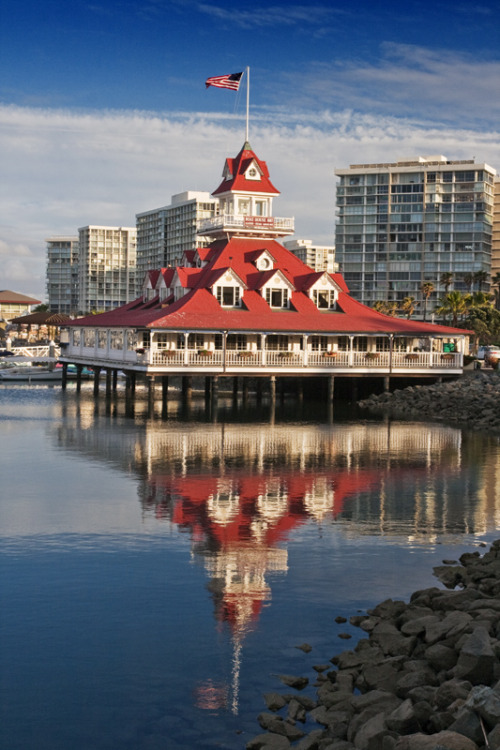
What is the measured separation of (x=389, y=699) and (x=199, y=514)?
12.1m


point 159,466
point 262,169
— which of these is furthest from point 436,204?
point 159,466

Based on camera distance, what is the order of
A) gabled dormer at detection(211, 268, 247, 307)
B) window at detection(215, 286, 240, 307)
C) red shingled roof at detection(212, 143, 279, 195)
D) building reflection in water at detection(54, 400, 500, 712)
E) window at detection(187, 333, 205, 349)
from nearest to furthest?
building reflection in water at detection(54, 400, 500, 712), window at detection(187, 333, 205, 349), gabled dormer at detection(211, 268, 247, 307), window at detection(215, 286, 240, 307), red shingled roof at detection(212, 143, 279, 195)

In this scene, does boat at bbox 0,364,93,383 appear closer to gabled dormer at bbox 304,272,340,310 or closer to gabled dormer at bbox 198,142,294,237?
gabled dormer at bbox 198,142,294,237

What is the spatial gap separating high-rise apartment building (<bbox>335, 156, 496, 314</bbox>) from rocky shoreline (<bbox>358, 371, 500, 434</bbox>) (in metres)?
100

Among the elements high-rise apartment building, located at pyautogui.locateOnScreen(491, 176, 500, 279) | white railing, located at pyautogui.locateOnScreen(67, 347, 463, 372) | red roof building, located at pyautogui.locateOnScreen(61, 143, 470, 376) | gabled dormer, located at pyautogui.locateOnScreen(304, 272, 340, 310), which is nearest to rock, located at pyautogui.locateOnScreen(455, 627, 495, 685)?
red roof building, located at pyautogui.locateOnScreen(61, 143, 470, 376)

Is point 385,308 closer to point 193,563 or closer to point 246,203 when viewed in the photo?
point 246,203

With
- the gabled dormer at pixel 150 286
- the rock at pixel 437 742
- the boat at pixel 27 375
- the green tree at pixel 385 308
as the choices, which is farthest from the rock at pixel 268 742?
the green tree at pixel 385 308

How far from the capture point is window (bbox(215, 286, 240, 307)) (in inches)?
2165

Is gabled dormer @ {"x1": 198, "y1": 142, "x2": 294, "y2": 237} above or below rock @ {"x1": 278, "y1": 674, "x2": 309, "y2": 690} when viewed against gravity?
above

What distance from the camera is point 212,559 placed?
61.7ft

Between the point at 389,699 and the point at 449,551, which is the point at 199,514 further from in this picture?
the point at 389,699

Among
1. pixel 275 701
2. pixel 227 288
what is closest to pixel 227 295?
pixel 227 288

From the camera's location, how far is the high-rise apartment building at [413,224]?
154m

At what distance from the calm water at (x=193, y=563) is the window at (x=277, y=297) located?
19734mm
